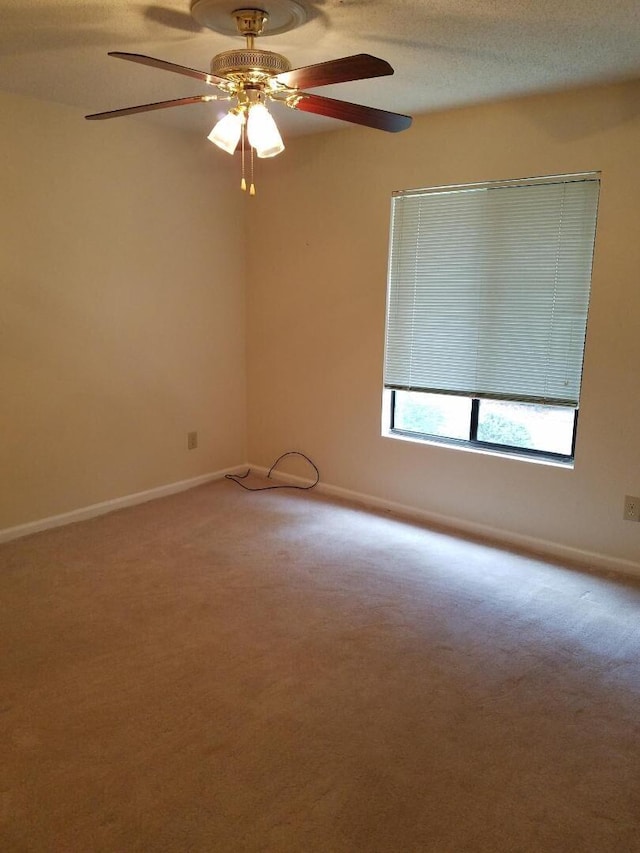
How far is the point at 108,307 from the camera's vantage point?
3.83 m

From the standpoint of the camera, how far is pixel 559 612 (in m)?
2.84

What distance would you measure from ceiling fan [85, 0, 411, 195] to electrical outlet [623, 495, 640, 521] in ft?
7.17

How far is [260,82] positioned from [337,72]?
0.35m

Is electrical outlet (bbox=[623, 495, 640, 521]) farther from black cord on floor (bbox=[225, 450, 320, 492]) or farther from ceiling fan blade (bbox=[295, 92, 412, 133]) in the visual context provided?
ceiling fan blade (bbox=[295, 92, 412, 133])

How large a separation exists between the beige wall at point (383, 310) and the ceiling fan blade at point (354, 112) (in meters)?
1.35

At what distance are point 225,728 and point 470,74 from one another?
2.94 m

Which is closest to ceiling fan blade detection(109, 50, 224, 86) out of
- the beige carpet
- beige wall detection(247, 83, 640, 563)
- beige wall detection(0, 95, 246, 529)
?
beige wall detection(0, 95, 246, 529)

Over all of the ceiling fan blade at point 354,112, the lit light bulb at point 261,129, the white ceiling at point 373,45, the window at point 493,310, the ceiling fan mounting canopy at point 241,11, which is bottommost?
the window at point 493,310

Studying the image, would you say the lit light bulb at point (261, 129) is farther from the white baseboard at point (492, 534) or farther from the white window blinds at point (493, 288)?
the white baseboard at point (492, 534)

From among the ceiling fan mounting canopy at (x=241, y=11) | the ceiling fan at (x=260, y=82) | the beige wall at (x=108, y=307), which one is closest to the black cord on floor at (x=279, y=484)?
→ the beige wall at (x=108, y=307)

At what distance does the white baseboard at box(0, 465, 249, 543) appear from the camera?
11.7ft

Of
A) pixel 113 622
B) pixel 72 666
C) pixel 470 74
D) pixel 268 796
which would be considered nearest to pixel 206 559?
pixel 113 622

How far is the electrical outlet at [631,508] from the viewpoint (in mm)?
3166

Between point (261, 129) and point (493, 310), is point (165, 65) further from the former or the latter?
point (493, 310)
